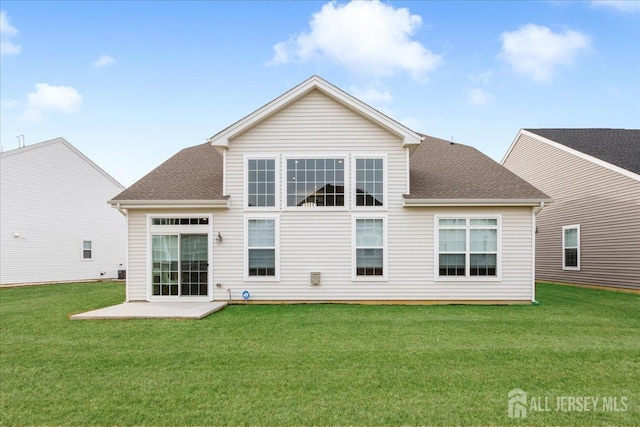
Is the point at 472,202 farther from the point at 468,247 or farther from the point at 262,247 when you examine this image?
the point at 262,247

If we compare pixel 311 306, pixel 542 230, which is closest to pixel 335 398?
pixel 311 306

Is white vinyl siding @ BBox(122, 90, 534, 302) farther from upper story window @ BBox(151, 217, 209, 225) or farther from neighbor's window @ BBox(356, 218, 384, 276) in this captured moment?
upper story window @ BBox(151, 217, 209, 225)

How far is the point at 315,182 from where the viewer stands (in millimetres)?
10633

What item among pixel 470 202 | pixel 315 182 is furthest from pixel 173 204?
pixel 470 202

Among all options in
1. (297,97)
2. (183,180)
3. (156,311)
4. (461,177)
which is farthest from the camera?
(183,180)

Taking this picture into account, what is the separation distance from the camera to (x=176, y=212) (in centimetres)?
1058

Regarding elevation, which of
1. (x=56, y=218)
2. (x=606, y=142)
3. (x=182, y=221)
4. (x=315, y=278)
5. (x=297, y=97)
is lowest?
(x=315, y=278)

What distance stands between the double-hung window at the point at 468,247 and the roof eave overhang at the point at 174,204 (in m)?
6.17

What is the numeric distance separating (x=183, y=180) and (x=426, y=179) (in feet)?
25.0

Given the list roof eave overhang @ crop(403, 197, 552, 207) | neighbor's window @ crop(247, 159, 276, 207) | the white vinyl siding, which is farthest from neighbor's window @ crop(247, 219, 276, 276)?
roof eave overhang @ crop(403, 197, 552, 207)

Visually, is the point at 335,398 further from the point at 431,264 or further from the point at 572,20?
the point at 572,20

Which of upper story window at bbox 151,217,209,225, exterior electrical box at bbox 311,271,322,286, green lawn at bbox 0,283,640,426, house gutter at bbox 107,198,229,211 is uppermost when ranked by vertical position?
house gutter at bbox 107,198,229,211

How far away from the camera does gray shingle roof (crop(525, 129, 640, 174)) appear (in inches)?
545

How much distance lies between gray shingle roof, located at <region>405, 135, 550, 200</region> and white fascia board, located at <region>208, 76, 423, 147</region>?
1557 millimetres
